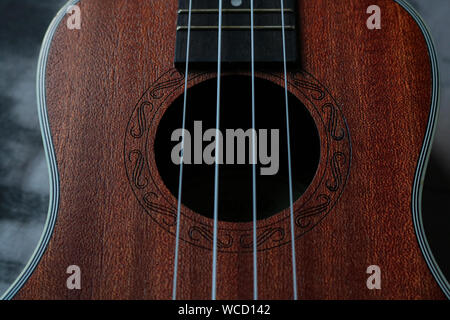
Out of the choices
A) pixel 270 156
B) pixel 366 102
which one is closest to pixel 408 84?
pixel 366 102

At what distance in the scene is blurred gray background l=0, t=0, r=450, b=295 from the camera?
3.73 feet

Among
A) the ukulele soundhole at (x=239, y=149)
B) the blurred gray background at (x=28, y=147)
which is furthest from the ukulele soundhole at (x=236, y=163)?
the blurred gray background at (x=28, y=147)

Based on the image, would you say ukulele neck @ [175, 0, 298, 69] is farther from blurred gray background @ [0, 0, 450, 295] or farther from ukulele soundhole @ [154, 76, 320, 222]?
blurred gray background @ [0, 0, 450, 295]

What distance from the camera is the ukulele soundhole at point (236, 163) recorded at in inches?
27.2

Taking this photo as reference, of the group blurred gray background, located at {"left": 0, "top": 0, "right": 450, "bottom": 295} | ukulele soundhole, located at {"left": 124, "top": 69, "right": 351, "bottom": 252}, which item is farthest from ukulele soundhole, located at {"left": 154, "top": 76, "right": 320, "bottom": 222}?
blurred gray background, located at {"left": 0, "top": 0, "right": 450, "bottom": 295}

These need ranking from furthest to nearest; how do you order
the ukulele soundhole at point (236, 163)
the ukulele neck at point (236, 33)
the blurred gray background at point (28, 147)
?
1. the blurred gray background at point (28, 147)
2. the ukulele neck at point (236, 33)
3. the ukulele soundhole at point (236, 163)

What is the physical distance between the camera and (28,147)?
124 centimetres

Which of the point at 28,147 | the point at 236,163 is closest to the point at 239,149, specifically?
the point at 236,163

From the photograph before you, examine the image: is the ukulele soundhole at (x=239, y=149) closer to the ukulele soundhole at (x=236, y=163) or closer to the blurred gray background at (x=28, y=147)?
the ukulele soundhole at (x=236, y=163)

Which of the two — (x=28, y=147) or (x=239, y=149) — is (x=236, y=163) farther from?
(x=28, y=147)

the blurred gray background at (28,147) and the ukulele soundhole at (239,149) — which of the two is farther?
the blurred gray background at (28,147)

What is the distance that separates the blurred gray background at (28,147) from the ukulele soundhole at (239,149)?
0.37 m

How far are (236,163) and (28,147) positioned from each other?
53cm

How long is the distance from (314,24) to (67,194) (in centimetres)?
46
